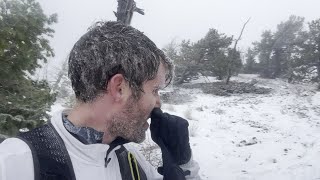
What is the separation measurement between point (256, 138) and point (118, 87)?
8885 mm

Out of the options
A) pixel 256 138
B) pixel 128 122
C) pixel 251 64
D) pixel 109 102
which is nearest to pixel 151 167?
pixel 128 122

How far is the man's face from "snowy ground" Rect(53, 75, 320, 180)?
5.60 metres

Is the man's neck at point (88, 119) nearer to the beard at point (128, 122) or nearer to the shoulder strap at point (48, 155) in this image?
the beard at point (128, 122)

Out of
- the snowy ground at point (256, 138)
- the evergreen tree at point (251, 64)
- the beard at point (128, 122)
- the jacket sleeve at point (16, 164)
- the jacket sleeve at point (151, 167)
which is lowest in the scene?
the snowy ground at point (256, 138)

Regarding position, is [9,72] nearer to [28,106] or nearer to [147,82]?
[28,106]

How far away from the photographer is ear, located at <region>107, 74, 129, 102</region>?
159cm

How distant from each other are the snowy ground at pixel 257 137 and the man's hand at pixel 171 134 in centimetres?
519

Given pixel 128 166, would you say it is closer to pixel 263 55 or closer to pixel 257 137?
pixel 257 137

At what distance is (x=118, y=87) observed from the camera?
1622 millimetres

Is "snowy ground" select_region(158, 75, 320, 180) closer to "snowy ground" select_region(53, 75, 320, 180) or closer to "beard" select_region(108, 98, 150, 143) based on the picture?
"snowy ground" select_region(53, 75, 320, 180)

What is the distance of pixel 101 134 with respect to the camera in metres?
1.63

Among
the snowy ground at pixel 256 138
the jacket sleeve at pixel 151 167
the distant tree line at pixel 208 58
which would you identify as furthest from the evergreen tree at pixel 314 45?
the jacket sleeve at pixel 151 167

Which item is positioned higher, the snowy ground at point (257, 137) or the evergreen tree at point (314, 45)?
the evergreen tree at point (314, 45)

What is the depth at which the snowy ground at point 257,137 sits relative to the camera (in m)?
7.05
